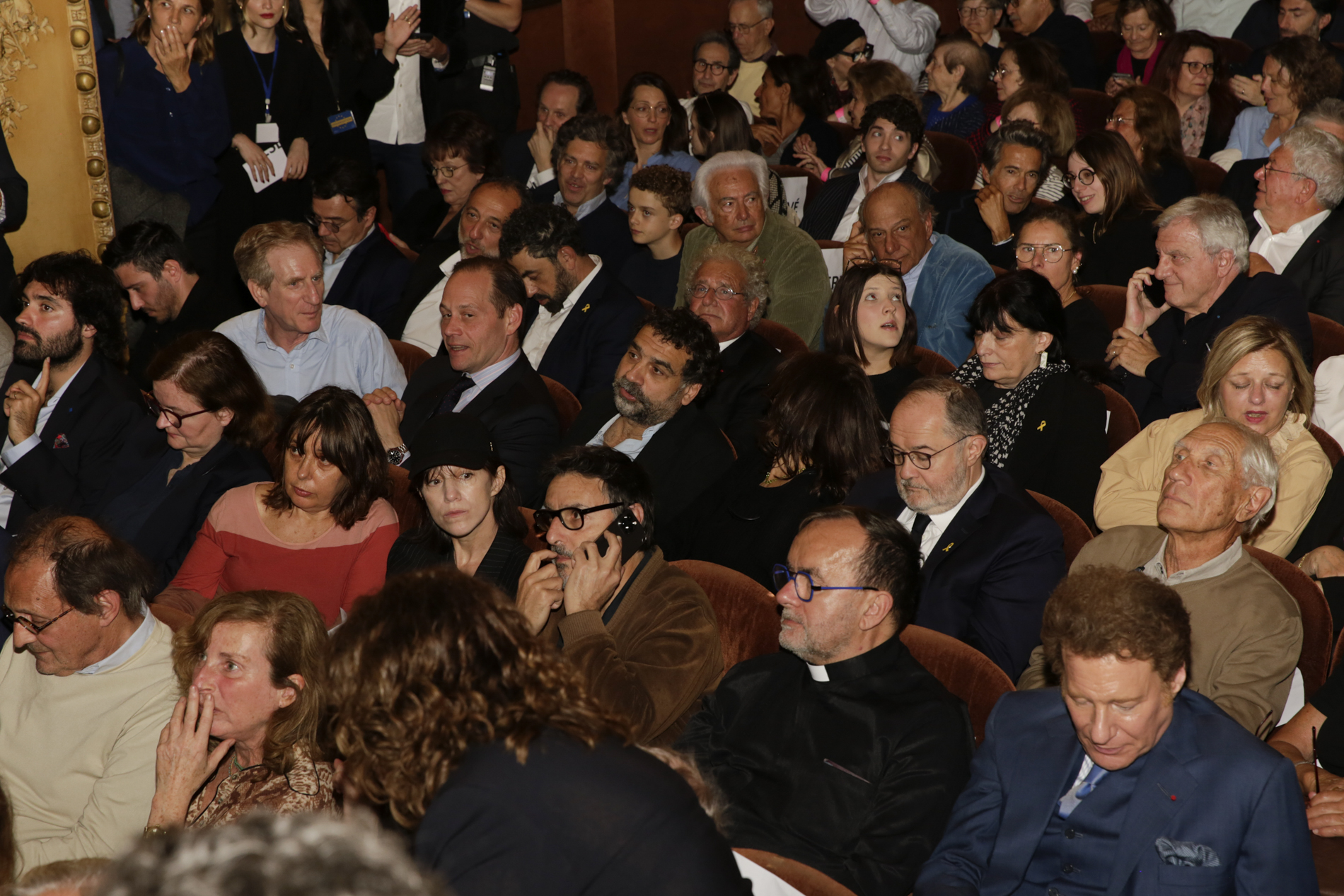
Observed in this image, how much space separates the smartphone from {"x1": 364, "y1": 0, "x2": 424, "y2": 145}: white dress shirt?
4140 millimetres

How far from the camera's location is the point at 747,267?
178 inches

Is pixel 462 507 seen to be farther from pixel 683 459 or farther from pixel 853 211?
pixel 853 211

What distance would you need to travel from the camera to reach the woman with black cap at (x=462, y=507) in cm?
306

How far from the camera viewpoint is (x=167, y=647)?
2.62 metres

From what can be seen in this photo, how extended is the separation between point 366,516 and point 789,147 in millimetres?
4522

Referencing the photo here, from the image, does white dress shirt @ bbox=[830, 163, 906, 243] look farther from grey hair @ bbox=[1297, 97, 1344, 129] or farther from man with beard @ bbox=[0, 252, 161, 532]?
man with beard @ bbox=[0, 252, 161, 532]

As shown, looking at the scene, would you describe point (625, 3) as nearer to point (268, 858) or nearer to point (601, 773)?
point (601, 773)

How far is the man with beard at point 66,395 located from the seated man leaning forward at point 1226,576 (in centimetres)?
287

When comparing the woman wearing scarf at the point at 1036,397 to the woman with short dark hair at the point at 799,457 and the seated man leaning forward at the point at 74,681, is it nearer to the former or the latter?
the woman with short dark hair at the point at 799,457

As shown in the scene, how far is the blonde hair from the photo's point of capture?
3.21 metres

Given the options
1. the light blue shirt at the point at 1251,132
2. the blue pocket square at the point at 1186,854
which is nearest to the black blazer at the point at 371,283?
the blue pocket square at the point at 1186,854

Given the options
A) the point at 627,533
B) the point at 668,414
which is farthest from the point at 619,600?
the point at 668,414

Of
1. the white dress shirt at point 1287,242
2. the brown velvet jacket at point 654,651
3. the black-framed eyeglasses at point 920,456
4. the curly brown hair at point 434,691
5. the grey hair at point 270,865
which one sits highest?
the grey hair at point 270,865

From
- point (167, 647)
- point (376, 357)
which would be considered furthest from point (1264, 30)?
point (167, 647)
